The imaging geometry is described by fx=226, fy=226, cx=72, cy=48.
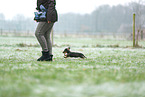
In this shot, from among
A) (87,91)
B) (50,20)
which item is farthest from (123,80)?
(50,20)

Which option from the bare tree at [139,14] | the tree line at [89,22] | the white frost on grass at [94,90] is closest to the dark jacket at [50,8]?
the white frost on grass at [94,90]

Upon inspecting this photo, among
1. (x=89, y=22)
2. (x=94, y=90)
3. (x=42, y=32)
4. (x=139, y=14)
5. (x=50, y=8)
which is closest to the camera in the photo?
(x=94, y=90)

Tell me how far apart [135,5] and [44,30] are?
968 cm

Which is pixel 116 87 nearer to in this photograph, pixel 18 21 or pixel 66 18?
pixel 18 21

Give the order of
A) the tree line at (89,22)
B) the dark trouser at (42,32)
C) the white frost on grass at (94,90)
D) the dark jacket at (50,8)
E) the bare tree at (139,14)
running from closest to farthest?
the white frost on grass at (94,90) < the dark jacket at (50,8) < the dark trouser at (42,32) < the bare tree at (139,14) < the tree line at (89,22)

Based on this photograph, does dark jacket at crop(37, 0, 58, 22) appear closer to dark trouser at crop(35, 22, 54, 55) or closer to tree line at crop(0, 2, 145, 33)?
dark trouser at crop(35, 22, 54, 55)

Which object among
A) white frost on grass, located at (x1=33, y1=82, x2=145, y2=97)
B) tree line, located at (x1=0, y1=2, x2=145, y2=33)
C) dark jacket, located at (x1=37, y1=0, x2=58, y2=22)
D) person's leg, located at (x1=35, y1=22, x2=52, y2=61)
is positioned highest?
tree line, located at (x1=0, y1=2, x2=145, y2=33)

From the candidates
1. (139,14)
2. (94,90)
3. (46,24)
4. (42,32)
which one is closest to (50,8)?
(46,24)

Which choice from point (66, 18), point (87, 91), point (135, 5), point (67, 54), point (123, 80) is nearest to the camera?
point (87, 91)

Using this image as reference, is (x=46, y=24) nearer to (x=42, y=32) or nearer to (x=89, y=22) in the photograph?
(x=42, y=32)

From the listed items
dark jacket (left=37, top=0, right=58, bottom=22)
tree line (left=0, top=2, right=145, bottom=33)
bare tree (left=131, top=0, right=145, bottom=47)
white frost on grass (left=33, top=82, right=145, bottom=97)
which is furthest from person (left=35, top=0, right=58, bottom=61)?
tree line (left=0, top=2, right=145, bottom=33)

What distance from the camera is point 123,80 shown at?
2.94m

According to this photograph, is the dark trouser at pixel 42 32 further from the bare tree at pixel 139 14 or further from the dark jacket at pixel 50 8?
the bare tree at pixel 139 14

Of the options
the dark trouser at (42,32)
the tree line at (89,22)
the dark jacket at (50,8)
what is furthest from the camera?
the tree line at (89,22)
